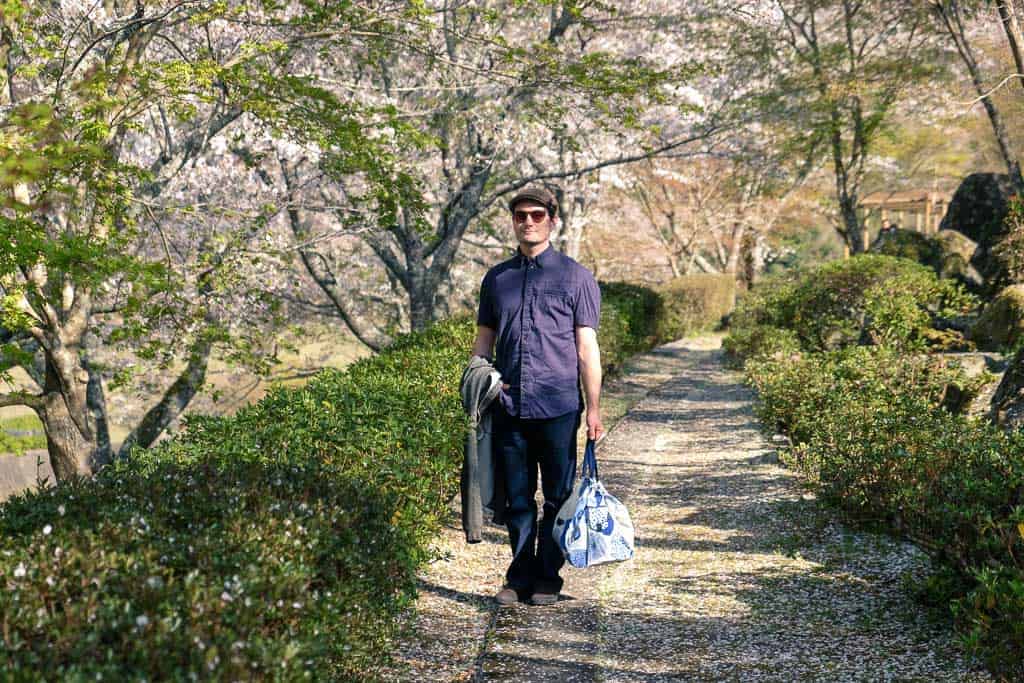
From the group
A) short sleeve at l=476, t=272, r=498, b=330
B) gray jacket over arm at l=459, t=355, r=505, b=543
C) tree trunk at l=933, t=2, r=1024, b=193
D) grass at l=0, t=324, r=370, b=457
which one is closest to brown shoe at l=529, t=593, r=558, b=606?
gray jacket over arm at l=459, t=355, r=505, b=543

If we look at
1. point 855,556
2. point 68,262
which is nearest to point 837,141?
point 855,556

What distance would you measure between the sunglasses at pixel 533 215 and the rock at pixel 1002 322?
8.61 meters

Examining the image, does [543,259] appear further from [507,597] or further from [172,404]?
[172,404]

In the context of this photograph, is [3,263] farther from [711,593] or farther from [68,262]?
[711,593]

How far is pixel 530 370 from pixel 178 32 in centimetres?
838

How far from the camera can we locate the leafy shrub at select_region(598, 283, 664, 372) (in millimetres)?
14555

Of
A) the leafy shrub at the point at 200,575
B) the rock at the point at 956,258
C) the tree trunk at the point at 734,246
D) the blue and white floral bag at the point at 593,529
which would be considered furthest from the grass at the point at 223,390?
the tree trunk at the point at 734,246

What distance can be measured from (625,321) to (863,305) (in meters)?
4.24

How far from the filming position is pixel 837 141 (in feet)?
66.2

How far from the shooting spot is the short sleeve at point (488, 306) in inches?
185

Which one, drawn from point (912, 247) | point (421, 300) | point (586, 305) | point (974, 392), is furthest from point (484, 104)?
point (912, 247)

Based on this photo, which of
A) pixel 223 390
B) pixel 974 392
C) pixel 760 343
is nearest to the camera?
pixel 974 392

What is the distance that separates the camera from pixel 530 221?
455cm

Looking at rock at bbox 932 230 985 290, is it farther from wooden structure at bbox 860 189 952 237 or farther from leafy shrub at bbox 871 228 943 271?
wooden structure at bbox 860 189 952 237
